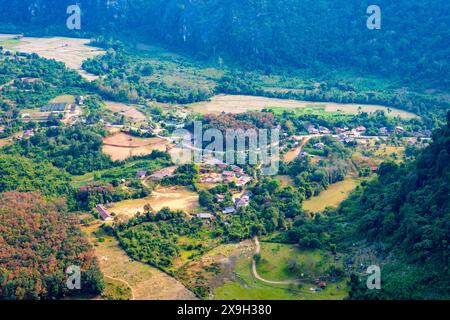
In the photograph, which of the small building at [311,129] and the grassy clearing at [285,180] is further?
the small building at [311,129]

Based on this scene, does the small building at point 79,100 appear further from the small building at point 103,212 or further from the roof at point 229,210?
the roof at point 229,210

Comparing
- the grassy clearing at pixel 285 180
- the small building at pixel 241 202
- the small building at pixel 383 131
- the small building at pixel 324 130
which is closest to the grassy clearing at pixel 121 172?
the small building at pixel 241 202

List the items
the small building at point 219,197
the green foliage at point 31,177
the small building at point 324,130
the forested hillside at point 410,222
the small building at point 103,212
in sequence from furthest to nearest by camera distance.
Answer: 1. the small building at point 324,130
2. the green foliage at point 31,177
3. the small building at point 219,197
4. the small building at point 103,212
5. the forested hillside at point 410,222

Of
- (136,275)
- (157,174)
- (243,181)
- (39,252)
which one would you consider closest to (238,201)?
(243,181)

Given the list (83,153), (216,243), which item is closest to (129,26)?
(83,153)

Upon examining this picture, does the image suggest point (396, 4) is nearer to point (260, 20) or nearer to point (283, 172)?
point (260, 20)

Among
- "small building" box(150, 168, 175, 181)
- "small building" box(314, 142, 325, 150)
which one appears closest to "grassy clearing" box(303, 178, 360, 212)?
"small building" box(314, 142, 325, 150)

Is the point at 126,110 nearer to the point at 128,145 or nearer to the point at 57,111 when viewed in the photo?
the point at 57,111
